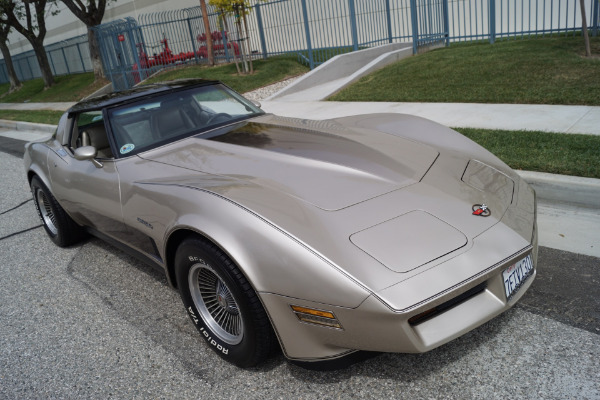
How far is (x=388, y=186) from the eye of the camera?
9.12 feet

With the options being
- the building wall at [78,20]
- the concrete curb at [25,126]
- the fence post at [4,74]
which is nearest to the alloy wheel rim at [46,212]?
the concrete curb at [25,126]

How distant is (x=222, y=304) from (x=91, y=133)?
2188mm

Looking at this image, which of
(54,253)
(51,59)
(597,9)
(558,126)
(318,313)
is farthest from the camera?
(51,59)

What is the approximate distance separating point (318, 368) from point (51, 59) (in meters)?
32.5

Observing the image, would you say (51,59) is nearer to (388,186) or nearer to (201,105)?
(201,105)

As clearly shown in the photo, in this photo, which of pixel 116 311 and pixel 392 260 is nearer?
pixel 392 260

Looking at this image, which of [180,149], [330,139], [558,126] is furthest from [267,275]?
[558,126]

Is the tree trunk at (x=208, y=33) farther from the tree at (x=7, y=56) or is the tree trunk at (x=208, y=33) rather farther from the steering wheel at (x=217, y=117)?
the tree at (x=7, y=56)

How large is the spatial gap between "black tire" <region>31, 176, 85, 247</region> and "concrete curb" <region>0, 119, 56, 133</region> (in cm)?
836

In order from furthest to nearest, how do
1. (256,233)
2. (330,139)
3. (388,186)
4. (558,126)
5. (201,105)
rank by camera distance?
(558,126)
(201,105)
(330,139)
(388,186)
(256,233)

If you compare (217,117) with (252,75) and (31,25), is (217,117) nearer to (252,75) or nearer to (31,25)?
(252,75)

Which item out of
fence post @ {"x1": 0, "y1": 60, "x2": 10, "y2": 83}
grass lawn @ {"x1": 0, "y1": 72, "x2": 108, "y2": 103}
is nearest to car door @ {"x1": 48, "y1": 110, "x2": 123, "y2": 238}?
grass lawn @ {"x1": 0, "y1": 72, "x2": 108, "y2": 103}

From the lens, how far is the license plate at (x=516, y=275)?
93.6 inches

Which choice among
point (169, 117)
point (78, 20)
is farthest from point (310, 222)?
point (78, 20)
